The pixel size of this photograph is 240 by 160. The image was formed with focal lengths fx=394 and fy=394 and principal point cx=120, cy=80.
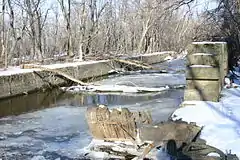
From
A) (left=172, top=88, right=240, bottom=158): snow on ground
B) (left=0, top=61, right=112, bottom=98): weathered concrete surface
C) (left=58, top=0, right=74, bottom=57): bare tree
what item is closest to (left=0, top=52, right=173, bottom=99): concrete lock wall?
(left=0, top=61, right=112, bottom=98): weathered concrete surface

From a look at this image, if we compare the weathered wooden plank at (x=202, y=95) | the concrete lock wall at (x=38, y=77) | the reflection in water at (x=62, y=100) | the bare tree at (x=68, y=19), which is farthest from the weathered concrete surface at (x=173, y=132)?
the bare tree at (x=68, y=19)

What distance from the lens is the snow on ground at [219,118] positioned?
5.04 m

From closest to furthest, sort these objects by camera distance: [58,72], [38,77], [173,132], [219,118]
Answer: [173,132]
[219,118]
[38,77]
[58,72]

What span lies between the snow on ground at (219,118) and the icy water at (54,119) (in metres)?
2.53

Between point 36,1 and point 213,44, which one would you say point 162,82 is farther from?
point 36,1

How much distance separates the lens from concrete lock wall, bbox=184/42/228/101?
7.44m

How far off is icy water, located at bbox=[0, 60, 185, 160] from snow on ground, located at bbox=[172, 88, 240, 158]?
99.8 inches

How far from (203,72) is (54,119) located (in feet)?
20.0

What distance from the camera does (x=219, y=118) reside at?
6.24 meters

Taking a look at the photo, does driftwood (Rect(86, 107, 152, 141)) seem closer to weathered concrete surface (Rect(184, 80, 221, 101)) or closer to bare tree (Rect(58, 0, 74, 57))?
weathered concrete surface (Rect(184, 80, 221, 101))

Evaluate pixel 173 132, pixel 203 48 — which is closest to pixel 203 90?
pixel 203 48

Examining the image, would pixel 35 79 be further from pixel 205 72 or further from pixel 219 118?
pixel 219 118

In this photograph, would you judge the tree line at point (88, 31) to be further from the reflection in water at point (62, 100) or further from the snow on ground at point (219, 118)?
the snow on ground at point (219, 118)

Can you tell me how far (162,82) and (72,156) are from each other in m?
14.2
